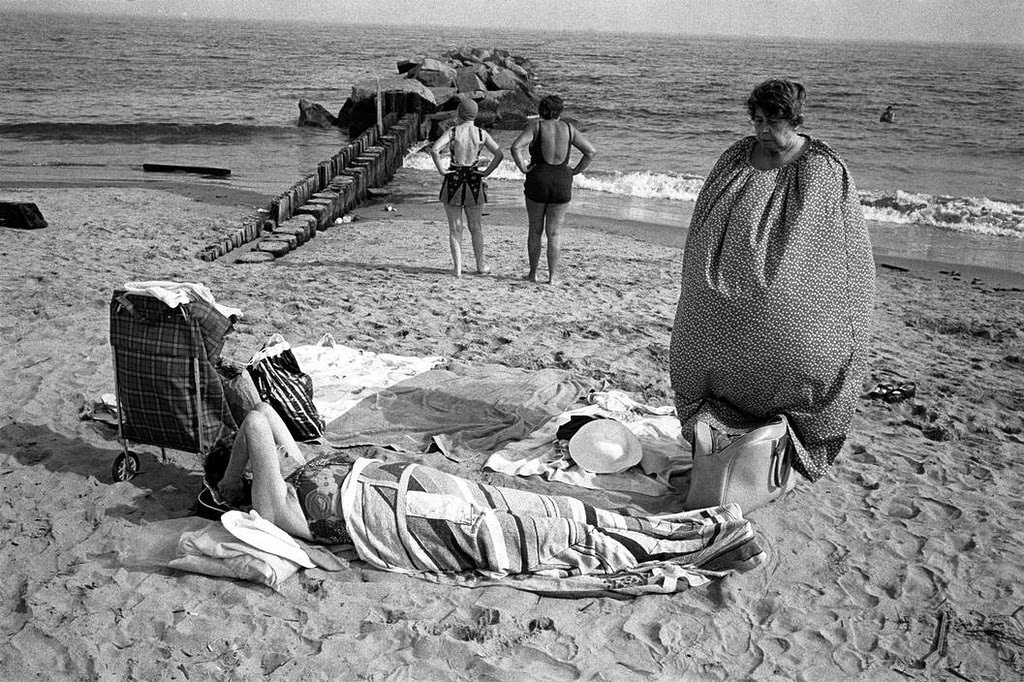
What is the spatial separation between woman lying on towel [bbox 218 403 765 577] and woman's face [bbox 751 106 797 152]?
5.98ft

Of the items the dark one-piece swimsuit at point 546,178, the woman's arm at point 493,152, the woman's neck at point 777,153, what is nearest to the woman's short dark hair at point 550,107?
the dark one-piece swimsuit at point 546,178

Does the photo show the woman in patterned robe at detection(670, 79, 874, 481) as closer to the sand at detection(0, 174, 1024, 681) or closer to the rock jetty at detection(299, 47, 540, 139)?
the sand at detection(0, 174, 1024, 681)

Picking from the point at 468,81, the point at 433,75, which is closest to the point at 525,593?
the point at 433,75

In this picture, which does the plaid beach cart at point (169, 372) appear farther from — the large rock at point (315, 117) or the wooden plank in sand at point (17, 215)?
the large rock at point (315, 117)

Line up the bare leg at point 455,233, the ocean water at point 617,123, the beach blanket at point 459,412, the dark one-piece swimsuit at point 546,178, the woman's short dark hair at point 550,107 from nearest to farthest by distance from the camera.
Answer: the beach blanket at point 459,412 < the woman's short dark hair at point 550,107 < the dark one-piece swimsuit at point 546,178 < the bare leg at point 455,233 < the ocean water at point 617,123

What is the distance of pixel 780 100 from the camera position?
4.17m

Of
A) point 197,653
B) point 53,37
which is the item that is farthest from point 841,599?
point 53,37

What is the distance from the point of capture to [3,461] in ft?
15.6

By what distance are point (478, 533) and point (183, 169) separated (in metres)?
13.7

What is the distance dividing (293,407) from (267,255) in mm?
4799

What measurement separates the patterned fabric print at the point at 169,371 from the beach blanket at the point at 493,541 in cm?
101

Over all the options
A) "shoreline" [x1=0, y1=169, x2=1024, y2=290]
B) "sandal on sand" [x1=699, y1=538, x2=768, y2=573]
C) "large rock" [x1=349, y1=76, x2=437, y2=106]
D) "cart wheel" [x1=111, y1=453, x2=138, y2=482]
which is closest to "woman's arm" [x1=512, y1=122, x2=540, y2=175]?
"shoreline" [x1=0, y1=169, x2=1024, y2=290]

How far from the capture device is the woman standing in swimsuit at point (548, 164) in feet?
26.4

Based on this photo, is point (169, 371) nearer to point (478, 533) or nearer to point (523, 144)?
point (478, 533)
